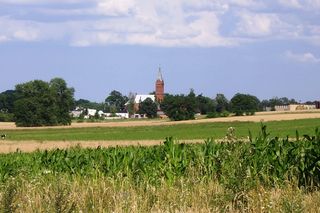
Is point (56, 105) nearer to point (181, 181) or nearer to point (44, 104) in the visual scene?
point (44, 104)

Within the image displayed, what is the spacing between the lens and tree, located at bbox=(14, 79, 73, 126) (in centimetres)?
12138

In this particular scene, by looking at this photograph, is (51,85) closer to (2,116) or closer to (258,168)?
(2,116)

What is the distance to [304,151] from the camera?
11672 millimetres

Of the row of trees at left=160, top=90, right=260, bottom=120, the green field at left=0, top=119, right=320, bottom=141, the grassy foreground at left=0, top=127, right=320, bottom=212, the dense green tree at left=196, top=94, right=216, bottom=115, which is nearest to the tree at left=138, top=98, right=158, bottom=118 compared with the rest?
the row of trees at left=160, top=90, right=260, bottom=120

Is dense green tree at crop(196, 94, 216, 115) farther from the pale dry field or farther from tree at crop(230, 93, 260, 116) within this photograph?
the pale dry field

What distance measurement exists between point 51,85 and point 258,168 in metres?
123

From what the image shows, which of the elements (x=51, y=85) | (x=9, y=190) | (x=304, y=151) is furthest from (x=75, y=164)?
(x=51, y=85)

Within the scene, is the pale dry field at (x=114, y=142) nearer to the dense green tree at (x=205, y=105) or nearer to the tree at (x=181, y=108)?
the tree at (x=181, y=108)

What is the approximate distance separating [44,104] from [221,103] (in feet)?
203

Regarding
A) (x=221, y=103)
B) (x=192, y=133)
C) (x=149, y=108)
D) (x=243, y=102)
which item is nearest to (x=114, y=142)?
(x=192, y=133)

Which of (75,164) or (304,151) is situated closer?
(304,151)

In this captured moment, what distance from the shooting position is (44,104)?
124 meters

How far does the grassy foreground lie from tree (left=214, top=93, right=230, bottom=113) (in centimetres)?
14744

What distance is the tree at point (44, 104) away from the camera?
121375 mm
